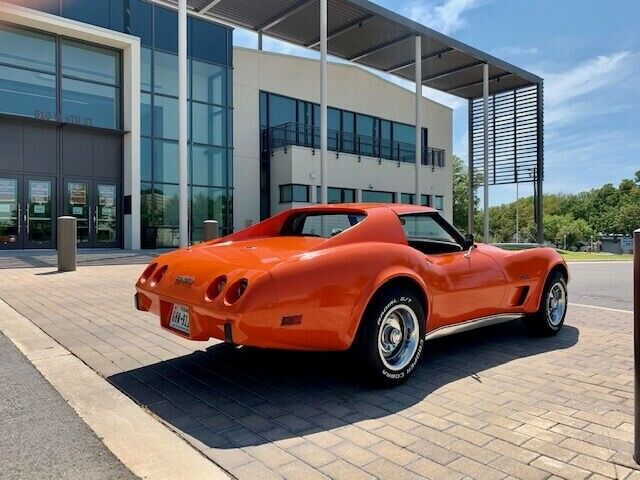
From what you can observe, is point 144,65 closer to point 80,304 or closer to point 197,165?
point 197,165

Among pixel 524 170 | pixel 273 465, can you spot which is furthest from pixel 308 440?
pixel 524 170

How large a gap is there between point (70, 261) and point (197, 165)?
9.82m

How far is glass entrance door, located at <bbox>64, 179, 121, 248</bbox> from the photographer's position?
693 inches

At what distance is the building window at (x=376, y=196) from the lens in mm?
26219

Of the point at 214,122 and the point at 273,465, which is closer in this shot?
the point at 273,465

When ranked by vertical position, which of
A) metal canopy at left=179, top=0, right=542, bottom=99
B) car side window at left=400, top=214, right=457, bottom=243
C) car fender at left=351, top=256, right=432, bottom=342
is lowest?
car fender at left=351, top=256, right=432, bottom=342

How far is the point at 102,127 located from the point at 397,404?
17.6 meters

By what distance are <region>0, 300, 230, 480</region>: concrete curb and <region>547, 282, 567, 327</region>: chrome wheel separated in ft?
13.9

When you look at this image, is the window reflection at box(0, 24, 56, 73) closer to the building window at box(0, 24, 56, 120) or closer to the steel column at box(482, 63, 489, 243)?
the building window at box(0, 24, 56, 120)

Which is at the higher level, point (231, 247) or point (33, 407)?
point (231, 247)

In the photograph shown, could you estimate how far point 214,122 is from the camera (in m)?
20.9

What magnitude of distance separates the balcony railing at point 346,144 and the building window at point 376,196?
195 centimetres

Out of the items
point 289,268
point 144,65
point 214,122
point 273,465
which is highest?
point 144,65

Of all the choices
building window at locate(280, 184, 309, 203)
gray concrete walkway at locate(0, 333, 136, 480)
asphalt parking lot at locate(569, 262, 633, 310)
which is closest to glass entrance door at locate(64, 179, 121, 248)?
building window at locate(280, 184, 309, 203)
